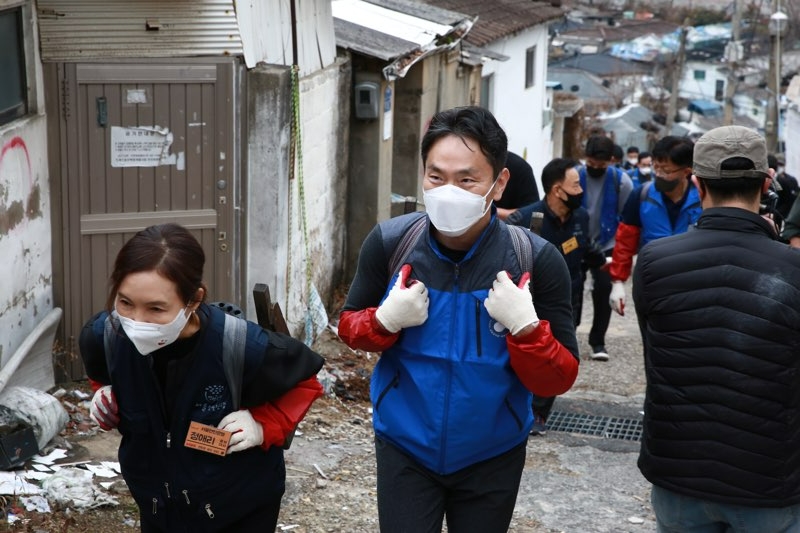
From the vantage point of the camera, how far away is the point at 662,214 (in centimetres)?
730

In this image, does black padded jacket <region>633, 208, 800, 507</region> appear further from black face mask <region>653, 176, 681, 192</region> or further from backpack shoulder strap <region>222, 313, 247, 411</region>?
black face mask <region>653, 176, 681, 192</region>

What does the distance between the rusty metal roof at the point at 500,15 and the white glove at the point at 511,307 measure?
1580 centimetres

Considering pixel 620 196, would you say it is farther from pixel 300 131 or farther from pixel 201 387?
pixel 201 387

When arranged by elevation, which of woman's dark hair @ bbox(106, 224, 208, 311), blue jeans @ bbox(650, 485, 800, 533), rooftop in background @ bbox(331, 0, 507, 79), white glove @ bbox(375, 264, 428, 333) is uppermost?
rooftop in background @ bbox(331, 0, 507, 79)

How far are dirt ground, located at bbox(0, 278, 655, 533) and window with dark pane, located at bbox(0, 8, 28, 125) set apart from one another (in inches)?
73.6

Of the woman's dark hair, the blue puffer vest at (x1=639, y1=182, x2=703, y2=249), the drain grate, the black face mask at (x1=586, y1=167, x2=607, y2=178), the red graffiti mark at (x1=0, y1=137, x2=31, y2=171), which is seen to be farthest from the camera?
the black face mask at (x1=586, y1=167, x2=607, y2=178)

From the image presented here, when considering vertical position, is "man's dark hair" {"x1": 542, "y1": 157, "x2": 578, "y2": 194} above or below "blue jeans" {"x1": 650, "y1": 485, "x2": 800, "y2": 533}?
above

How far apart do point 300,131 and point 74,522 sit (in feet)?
13.1

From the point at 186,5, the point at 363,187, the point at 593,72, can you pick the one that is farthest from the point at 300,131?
the point at 593,72

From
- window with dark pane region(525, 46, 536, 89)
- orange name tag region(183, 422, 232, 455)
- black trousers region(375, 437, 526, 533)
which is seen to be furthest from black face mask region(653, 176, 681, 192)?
window with dark pane region(525, 46, 536, 89)

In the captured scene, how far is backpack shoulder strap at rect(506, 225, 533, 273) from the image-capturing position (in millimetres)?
3412

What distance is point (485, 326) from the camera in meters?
3.35

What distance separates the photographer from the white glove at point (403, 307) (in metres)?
3.27

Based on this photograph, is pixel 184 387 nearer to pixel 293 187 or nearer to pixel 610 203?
pixel 293 187
